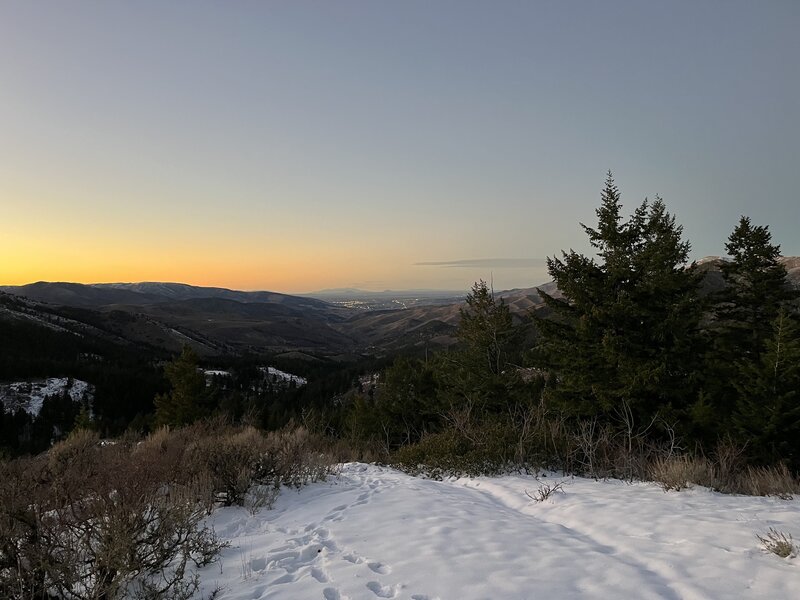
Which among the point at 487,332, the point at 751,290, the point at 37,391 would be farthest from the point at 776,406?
the point at 37,391

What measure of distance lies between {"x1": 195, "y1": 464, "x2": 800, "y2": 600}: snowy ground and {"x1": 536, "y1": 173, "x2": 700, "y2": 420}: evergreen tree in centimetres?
980

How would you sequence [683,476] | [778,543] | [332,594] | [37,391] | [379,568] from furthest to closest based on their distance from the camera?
[37,391] → [683,476] → [379,568] → [778,543] → [332,594]

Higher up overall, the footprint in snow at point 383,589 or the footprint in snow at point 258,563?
the footprint in snow at point 383,589

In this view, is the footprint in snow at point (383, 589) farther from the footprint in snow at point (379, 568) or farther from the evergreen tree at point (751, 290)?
the evergreen tree at point (751, 290)

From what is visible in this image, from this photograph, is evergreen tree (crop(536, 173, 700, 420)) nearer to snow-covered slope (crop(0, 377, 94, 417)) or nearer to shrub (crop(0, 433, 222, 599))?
shrub (crop(0, 433, 222, 599))

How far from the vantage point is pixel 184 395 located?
110 ft

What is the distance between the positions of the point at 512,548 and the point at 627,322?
14536 millimetres

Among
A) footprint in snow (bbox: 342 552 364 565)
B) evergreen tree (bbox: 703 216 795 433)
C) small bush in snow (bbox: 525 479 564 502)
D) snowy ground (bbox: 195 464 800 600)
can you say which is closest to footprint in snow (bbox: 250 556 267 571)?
snowy ground (bbox: 195 464 800 600)

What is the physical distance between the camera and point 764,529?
15.3 ft

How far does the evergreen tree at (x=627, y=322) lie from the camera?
52.4ft

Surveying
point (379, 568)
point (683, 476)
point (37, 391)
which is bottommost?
point (37, 391)

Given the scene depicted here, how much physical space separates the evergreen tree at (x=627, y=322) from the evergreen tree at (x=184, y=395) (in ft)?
87.4

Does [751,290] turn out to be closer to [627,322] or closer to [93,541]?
[627,322]

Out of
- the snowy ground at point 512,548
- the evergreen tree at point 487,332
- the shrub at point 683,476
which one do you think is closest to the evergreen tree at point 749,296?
the evergreen tree at point 487,332
